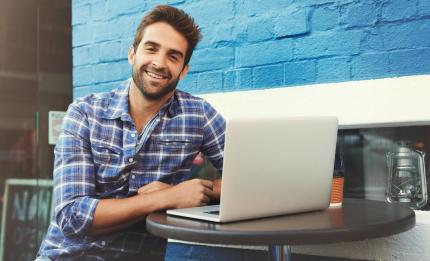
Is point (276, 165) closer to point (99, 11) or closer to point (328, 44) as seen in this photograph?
point (328, 44)

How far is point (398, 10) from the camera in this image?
1890mm

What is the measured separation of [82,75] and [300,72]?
3.94ft

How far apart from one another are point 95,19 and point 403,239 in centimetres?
182

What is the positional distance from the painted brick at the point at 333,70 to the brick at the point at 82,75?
1203 millimetres

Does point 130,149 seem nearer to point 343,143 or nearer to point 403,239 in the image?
point 343,143

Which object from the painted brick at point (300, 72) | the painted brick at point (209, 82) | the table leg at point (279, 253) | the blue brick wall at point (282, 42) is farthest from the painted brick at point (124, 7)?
the table leg at point (279, 253)

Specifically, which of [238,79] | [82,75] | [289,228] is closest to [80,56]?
[82,75]

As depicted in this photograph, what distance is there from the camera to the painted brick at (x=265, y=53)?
82.8 inches

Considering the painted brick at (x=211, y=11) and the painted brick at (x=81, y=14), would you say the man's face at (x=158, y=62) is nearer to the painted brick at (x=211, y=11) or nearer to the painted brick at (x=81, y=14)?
the painted brick at (x=211, y=11)

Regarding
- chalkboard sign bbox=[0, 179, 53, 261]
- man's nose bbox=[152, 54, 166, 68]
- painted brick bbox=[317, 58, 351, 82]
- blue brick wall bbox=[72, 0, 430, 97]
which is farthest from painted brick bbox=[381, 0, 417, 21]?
chalkboard sign bbox=[0, 179, 53, 261]

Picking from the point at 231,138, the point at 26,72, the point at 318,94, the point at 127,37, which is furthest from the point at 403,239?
the point at 26,72

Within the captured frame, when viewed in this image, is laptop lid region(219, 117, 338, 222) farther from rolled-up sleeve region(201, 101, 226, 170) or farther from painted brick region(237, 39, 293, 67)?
painted brick region(237, 39, 293, 67)

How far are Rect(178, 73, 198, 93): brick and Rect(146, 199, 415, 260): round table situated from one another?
956 mm

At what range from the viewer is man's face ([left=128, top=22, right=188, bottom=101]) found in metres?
1.96
